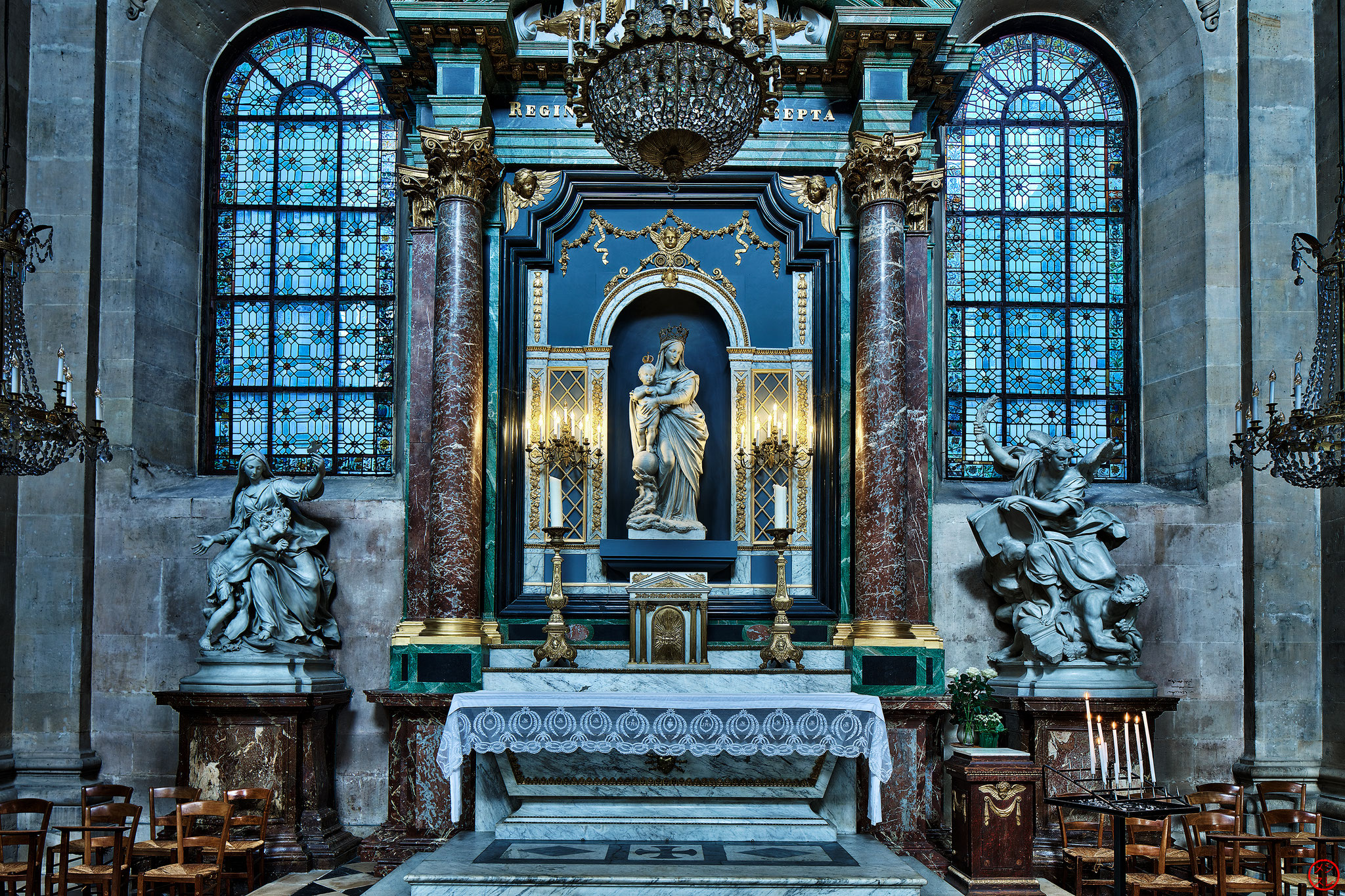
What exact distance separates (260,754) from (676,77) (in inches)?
232

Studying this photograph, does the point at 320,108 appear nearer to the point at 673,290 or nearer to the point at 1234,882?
the point at 673,290

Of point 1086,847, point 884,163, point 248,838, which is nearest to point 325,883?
point 248,838

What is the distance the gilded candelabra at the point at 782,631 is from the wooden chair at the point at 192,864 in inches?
149

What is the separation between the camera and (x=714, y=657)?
9.95 meters

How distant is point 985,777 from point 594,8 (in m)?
5.24

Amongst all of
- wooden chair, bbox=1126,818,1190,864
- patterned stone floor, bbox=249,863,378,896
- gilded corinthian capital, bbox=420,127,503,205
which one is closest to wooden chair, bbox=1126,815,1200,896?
wooden chair, bbox=1126,818,1190,864

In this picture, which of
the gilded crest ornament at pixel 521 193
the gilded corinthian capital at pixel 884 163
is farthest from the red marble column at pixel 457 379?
the gilded corinthian capital at pixel 884 163

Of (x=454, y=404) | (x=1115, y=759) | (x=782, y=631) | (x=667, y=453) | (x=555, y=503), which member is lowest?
(x=1115, y=759)

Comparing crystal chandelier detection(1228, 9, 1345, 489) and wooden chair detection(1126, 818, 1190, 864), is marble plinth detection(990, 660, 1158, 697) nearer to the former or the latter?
wooden chair detection(1126, 818, 1190, 864)

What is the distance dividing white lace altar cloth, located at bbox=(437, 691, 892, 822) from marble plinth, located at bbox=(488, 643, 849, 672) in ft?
4.36

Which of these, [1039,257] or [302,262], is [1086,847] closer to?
[1039,257]

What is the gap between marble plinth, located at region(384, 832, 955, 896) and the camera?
7355 mm

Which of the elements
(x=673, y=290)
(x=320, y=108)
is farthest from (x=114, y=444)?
(x=673, y=290)

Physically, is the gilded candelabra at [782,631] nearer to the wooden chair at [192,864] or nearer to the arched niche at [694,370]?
the arched niche at [694,370]
